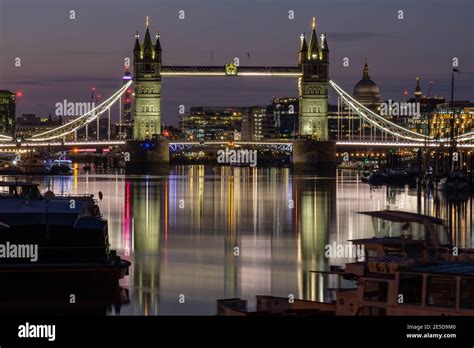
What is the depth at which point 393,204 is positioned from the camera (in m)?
53.0

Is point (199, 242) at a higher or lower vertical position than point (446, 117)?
lower

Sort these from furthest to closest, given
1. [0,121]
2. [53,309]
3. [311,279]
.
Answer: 1. [0,121]
2. [311,279]
3. [53,309]

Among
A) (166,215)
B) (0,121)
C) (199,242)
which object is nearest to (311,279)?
(199,242)

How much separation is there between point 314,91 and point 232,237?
79910 millimetres

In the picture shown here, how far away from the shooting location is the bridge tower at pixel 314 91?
114 meters

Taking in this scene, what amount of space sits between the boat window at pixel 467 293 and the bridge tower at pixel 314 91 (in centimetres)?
10019

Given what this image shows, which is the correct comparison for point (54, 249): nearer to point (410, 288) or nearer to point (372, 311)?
point (372, 311)

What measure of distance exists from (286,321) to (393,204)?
40.3 metres

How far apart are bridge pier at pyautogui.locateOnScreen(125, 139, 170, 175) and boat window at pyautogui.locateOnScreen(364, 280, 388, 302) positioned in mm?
96458

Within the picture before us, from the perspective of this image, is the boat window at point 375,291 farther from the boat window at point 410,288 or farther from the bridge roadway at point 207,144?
the bridge roadway at point 207,144

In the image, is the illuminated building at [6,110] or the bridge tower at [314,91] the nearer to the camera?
the bridge tower at [314,91]

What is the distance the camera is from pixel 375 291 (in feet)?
46.6

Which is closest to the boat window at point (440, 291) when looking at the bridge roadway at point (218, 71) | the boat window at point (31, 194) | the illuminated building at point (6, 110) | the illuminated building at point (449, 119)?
the boat window at point (31, 194)

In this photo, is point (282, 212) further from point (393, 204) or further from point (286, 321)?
point (286, 321)
